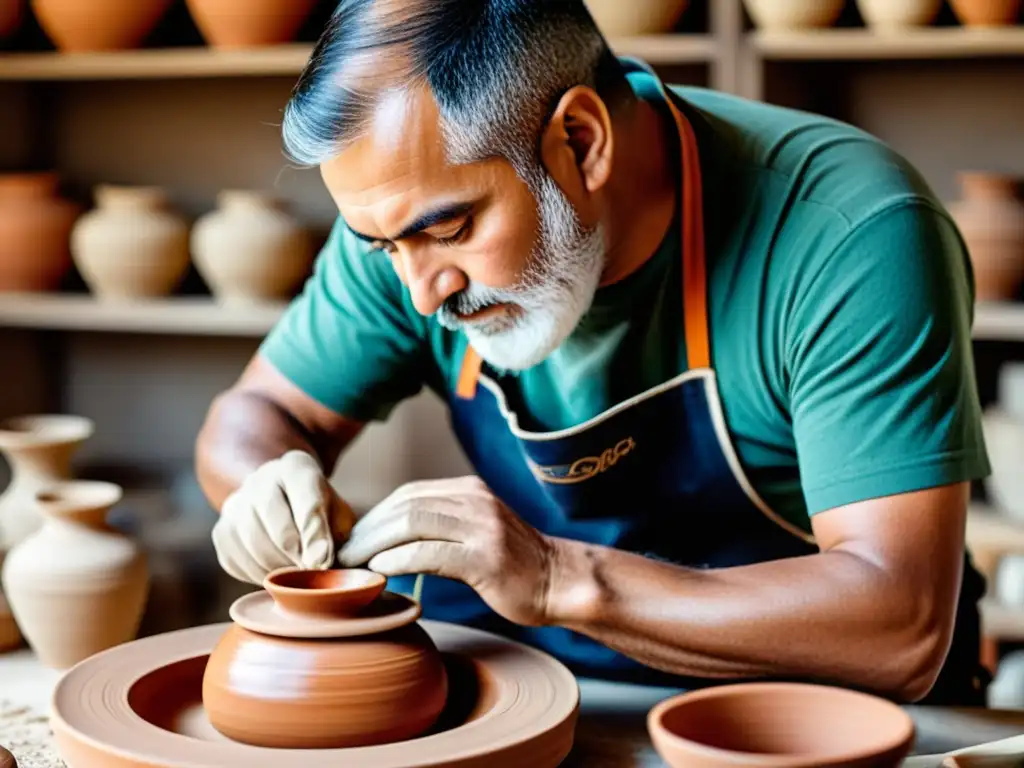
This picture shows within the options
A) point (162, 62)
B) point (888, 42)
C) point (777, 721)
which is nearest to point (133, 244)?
point (162, 62)

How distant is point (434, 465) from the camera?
3541mm

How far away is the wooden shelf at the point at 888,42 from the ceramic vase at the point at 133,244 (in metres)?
1.40

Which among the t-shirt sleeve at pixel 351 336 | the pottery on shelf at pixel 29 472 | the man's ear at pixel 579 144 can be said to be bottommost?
the pottery on shelf at pixel 29 472

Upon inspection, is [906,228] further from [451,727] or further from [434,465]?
[434,465]

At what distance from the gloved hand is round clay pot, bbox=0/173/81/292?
1.97 metres

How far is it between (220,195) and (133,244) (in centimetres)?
30

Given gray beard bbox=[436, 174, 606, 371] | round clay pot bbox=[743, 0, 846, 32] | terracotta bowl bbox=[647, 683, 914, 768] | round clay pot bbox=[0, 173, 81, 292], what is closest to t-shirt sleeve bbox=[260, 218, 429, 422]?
gray beard bbox=[436, 174, 606, 371]

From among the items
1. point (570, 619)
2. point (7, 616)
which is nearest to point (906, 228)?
point (570, 619)

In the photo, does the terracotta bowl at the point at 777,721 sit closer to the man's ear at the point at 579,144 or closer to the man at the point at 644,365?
the man at the point at 644,365

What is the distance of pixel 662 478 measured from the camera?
71.6 inches

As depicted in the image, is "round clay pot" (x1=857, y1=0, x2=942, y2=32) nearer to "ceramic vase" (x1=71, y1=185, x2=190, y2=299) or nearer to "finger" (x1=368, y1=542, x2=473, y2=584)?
"ceramic vase" (x1=71, y1=185, x2=190, y2=299)

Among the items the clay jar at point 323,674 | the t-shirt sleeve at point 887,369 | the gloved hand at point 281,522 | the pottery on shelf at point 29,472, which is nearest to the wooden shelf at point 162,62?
the pottery on shelf at point 29,472

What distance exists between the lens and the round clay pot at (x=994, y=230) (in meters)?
2.94

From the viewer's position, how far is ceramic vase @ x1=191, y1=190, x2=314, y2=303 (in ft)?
10.6
